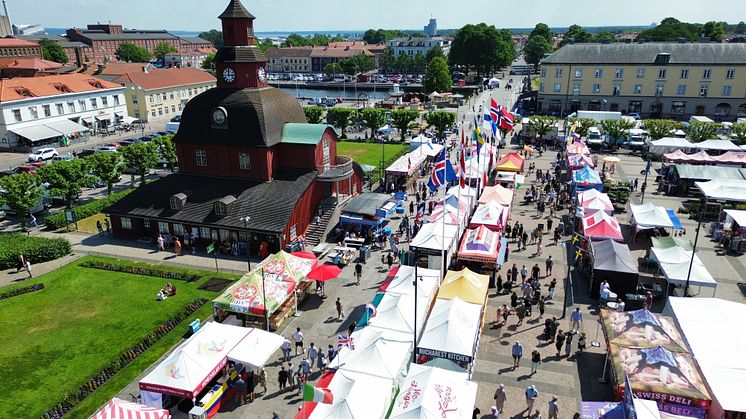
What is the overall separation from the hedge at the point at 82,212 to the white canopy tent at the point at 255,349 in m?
26.8

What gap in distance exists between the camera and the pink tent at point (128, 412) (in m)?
17.9

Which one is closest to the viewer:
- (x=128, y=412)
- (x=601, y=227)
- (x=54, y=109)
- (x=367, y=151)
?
(x=128, y=412)

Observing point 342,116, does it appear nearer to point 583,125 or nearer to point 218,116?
point 583,125

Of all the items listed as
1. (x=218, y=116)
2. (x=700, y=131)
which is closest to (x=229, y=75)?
(x=218, y=116)

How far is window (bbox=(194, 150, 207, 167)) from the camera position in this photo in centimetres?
3969

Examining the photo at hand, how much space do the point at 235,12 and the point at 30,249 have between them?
2269 cm

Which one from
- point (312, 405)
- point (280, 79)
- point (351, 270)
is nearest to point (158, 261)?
point (351, 270)

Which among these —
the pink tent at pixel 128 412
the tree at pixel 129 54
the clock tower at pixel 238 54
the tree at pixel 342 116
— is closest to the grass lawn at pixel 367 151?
the tree at pixel 342 116

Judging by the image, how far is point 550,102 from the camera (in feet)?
277

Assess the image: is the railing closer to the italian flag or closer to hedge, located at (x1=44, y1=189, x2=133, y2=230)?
hedge, located at (x1=44, y1=189, x2=133, y2=230)

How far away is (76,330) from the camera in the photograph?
87.7 ft

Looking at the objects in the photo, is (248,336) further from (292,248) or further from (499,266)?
(499,266)

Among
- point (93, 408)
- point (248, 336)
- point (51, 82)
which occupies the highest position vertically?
point (51, 82)

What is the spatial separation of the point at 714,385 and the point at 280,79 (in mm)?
159631
